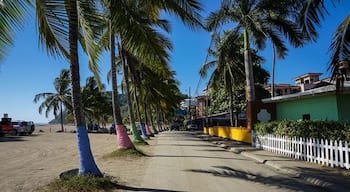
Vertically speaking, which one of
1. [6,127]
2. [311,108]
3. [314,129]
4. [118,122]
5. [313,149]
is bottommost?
[313,149]

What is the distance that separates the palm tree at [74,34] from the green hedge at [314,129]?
797 cm

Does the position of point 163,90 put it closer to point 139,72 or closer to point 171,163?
point 139,72

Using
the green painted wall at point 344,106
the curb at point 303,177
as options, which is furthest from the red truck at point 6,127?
the green painted wall at point 344,106

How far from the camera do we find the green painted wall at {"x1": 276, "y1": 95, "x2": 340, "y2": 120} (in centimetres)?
1969

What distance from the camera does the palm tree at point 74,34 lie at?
24.8ft

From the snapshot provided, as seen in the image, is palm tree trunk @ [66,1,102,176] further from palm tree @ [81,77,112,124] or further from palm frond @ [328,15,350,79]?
palm tree @ [81,77,112,124]

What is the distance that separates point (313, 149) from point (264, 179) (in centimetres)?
414

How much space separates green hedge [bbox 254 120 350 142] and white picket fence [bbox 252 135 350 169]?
0.24 metres

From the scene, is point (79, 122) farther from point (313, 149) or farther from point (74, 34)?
point (313, 149)

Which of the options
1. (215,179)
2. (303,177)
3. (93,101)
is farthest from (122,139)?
(93,101)

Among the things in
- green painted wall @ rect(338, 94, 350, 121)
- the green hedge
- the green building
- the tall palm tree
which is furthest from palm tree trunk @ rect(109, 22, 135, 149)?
green painted wall @ rect(338, 94, 350, 121)

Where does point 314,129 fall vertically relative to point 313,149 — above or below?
above

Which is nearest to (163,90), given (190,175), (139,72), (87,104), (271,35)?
(139,72)

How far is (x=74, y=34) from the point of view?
32.8 feet
